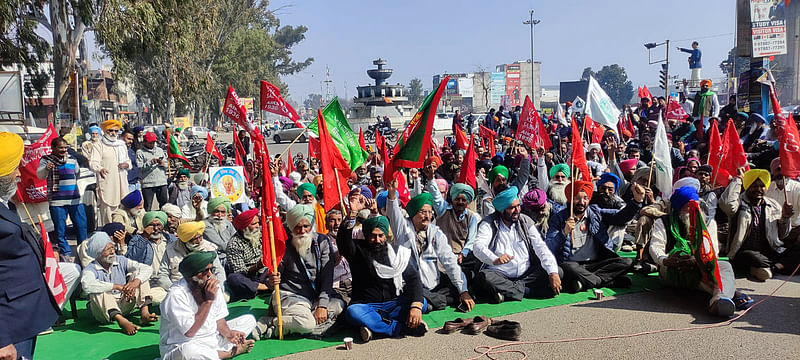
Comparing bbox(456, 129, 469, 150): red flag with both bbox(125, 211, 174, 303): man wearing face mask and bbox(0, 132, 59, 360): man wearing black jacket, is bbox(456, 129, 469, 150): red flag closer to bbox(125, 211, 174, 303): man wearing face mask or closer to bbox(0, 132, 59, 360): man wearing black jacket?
bbox(125, 211, 174, 303): man wearing face mask

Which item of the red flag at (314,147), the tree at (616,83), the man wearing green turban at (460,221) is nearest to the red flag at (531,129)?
the man wearing green turban at (460,221)

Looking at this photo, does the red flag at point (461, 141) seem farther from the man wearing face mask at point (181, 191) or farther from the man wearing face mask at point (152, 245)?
the man wearing face mask at point (152, 245)

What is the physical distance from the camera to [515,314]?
5.52 metres

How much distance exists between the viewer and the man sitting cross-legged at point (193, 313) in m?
4.12

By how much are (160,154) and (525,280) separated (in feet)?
21.2

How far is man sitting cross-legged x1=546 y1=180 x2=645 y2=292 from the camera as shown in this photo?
6211 millimetres

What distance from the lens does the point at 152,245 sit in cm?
612

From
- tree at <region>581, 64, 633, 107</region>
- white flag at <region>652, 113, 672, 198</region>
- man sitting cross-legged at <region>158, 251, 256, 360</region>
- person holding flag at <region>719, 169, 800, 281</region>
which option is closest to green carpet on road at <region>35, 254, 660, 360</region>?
man sitting cross-legged at <region>158, 251, 256, 360</region>

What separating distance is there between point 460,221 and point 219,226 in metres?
2.62

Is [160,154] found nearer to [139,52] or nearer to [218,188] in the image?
[218,188]

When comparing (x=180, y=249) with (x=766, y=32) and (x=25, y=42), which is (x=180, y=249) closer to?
(x=25, y=42)

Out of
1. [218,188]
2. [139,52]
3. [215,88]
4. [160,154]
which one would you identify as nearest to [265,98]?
[218,188]

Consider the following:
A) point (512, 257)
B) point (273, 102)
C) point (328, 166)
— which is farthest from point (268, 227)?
point (273, 102)

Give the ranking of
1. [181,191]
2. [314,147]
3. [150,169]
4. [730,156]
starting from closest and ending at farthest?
[730,156], [181,191], [150,169], [314,147]
